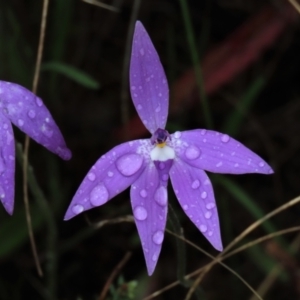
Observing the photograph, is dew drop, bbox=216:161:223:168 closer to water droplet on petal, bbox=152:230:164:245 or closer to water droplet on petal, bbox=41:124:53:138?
water droplet on petal, bbox=152:230:164:245

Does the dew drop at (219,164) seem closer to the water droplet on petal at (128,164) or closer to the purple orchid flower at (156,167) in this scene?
the purple orchid flower at (156,167)

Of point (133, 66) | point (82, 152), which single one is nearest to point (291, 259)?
point (82, 152)

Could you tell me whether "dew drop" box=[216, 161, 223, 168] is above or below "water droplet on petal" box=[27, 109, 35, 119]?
above

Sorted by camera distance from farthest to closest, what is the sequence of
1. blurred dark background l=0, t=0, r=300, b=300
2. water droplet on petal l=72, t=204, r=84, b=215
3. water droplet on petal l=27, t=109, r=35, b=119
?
blurred dark background l=0, t=0, r=300, b=300 → water droplet on petal l=27, t=109, r=35, b=119 → water droplet on petal l=72, t=204, r=84, b=215

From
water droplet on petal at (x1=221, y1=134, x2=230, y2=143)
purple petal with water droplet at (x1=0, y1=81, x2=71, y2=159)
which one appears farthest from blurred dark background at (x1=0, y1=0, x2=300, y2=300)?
water droplet on petal at (x1=221, y1=134, x2=230, y2=143)

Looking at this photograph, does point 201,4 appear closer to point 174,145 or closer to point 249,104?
point 249,104

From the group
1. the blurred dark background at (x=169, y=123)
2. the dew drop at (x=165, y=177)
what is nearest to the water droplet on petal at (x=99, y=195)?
the dew drop at (x=165, y=177)

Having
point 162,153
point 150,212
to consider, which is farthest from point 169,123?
point 150,212
